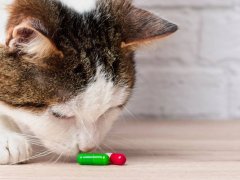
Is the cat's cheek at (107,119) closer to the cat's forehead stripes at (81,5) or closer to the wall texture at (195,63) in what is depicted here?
the cat's forehead stripes at (81,5)

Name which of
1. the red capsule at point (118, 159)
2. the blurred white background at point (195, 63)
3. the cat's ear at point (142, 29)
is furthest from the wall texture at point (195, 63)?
the red capsule at point (118, 159)

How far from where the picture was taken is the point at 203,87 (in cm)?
206

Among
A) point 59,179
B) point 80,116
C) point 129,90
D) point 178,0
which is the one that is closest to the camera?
point 59,179

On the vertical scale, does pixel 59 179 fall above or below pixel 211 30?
below

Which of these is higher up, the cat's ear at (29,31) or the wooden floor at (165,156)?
the cat's ear at (29,31)

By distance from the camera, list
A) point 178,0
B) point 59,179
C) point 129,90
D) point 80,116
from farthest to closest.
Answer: point 178,0
point 129,90
point 80,116
point 59,179

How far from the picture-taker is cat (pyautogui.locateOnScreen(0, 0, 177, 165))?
117 centimetres

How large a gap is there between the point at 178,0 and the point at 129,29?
0.74 metres

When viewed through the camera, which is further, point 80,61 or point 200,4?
point 200,4

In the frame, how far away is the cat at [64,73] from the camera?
117 cm

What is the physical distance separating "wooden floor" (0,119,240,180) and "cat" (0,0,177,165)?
0.07 metres

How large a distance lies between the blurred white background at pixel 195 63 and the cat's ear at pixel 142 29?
686 mm

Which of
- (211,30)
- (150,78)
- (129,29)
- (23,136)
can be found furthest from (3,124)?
(211,30)

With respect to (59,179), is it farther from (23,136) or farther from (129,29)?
Result: (129,29)
